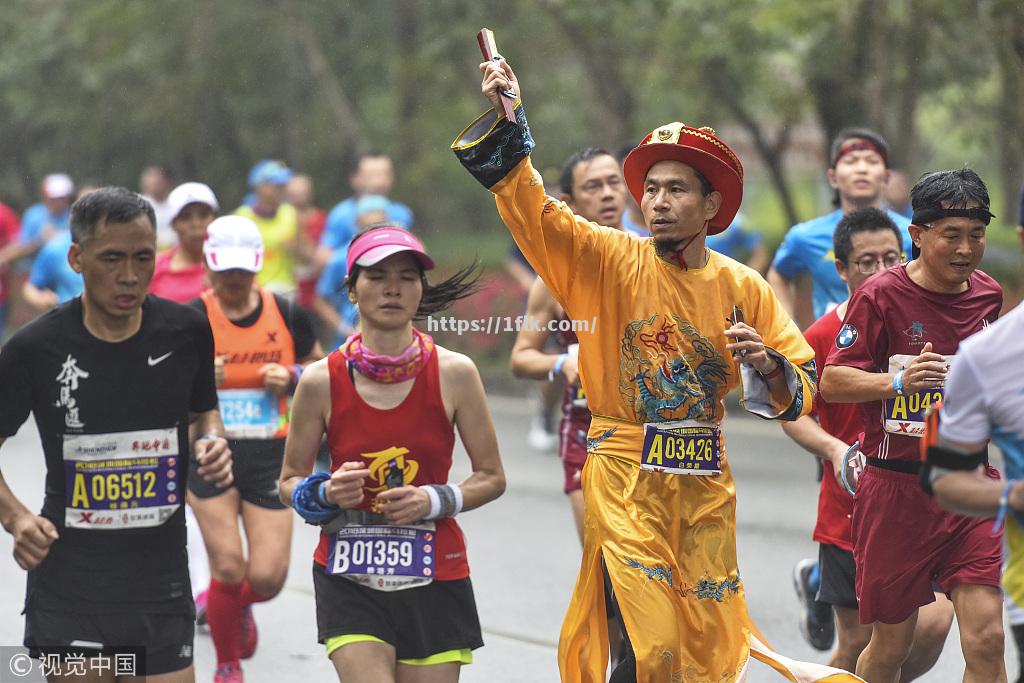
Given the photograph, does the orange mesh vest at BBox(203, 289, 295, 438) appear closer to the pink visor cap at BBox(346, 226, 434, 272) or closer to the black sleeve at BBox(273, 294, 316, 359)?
the black sleeve at BBox(273, 294, 316, 359)

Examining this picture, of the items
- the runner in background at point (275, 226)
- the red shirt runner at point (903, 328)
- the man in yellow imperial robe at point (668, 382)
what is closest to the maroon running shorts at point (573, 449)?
the man in yellow imperial robe at point (668, 382)

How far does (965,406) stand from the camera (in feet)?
12.2

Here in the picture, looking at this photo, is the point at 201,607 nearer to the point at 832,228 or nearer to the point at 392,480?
the point at 392,480

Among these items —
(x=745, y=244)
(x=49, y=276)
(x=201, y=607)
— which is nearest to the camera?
(x=201, y=607)

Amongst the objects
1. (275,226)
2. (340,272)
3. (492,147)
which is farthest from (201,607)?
(275,226)

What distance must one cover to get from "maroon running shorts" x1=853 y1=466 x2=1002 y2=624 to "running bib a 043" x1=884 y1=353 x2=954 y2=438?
0.50ft

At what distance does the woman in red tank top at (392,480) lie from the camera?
4.87 m

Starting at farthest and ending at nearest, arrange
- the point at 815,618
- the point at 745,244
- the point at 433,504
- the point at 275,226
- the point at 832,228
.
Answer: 1. the point at 275,226
2. the point at 745,244
3. the point at 832,228
4. the point at 815,618
5. the point at 433,504

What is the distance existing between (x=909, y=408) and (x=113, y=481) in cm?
260

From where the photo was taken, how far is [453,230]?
3391cm

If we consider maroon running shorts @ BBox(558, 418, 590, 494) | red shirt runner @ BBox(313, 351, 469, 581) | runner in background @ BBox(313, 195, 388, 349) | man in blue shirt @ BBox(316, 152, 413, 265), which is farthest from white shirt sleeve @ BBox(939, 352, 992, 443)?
man in blue shirt @ BBox(316, 152, 413, 265)

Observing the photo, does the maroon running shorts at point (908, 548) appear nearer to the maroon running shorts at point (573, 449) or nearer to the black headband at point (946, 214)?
the black headband at point (946, 214)

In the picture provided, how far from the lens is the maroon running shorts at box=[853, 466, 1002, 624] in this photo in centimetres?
517

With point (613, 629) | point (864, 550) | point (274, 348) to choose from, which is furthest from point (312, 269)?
point (864, 550)
